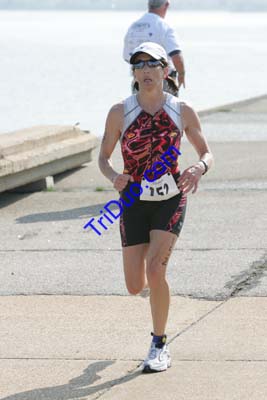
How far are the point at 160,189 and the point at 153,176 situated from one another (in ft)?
0.27

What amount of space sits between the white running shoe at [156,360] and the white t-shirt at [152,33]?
15.4ft

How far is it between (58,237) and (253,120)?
917cm

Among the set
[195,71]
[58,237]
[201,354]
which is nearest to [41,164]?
[58,237]

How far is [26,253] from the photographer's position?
9.95 meters

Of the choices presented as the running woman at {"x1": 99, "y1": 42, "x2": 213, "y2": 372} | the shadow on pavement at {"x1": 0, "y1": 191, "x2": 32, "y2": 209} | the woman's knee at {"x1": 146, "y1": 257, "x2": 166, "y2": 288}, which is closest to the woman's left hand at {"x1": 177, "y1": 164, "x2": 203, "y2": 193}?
the running woman at {"x1": 99, "y1": 42, "x2": 213, "y2": 372}

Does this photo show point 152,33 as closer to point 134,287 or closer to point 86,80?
point 134,287

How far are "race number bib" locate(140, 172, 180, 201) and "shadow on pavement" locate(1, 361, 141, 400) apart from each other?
94 cm

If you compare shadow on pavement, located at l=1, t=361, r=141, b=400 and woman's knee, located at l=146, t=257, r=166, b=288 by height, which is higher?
woman's knee, located at l=146, t=257, r=166, b=288

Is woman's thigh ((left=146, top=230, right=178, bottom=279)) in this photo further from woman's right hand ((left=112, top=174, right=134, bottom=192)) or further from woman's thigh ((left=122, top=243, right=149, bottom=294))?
woman's right hand ((left=112, top=174, right=134, bottom=192))

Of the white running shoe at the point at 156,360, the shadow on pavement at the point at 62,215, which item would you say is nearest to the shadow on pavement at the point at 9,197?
the shadow on pavement at the point at 62,215

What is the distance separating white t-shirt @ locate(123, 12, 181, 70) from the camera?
1112cm

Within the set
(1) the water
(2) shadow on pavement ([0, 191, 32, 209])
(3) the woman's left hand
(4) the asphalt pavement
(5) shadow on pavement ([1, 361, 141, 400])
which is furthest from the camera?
(1) the water

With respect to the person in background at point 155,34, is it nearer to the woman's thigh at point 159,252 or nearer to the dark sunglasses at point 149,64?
the dark sunglasses at point 149,64

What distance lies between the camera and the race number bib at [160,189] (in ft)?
22.6
